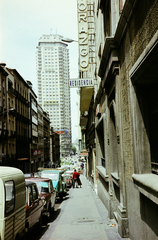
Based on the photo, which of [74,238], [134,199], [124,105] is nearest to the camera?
[134,199]

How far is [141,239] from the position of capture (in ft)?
19.1

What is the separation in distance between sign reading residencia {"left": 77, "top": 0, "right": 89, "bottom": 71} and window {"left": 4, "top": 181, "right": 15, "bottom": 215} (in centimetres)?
1255

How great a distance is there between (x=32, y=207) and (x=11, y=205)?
2.43m

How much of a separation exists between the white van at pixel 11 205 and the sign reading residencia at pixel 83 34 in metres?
12.1

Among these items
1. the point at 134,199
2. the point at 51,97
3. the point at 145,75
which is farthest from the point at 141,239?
the point at 51,97

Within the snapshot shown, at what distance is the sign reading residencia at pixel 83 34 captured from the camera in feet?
59.4

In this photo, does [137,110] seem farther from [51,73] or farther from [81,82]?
[51,73]

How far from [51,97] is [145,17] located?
616ft

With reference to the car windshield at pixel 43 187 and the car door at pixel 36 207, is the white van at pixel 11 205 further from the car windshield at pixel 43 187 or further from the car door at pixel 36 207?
the car windshield at pixel 43 187

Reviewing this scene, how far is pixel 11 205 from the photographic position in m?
6.35

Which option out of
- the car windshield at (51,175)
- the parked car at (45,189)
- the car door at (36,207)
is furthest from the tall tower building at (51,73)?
Answer: the car door at (36,207)

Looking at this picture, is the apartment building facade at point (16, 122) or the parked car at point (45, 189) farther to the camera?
the apartment building facade at point (16, 122)

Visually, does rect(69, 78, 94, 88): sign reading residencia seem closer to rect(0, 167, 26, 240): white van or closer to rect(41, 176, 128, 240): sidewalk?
rect(41, 176, 128, 240): sidewalk

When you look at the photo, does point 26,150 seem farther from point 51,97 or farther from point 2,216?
point 51,97
